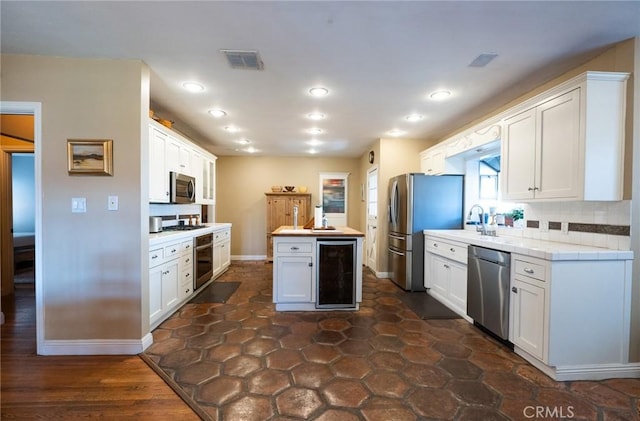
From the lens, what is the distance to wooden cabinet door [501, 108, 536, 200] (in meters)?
2.62

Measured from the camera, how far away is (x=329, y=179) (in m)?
6.82

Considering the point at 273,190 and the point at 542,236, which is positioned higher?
the point at 273,190

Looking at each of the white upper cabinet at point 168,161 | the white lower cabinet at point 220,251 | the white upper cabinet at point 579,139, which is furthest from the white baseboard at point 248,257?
the white upper cabinet at point 579,139

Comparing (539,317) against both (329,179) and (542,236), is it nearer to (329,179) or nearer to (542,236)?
(542,236)

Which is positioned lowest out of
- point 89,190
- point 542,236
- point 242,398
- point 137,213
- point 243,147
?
point 242,398

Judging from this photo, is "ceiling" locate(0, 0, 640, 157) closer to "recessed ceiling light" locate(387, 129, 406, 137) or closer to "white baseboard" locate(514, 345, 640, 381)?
"recessed ceiling light" locate(387, 129, 406, 137)

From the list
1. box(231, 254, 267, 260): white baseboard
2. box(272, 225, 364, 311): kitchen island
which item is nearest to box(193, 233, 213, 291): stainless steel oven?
box(272, 225, 364, 311): kitchen island

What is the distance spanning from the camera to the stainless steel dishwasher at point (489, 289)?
248 centimetres

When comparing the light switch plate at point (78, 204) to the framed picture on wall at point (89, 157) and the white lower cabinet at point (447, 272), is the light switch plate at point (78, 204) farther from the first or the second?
the white lower cabinet at point (447, 272)

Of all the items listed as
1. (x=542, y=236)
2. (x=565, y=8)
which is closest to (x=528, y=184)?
(x=542, y=236)

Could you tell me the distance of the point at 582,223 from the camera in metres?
2.43

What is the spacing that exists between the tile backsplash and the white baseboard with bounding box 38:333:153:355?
4.00 m

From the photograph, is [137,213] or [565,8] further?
[137,213]

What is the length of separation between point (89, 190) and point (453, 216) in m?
4.43
